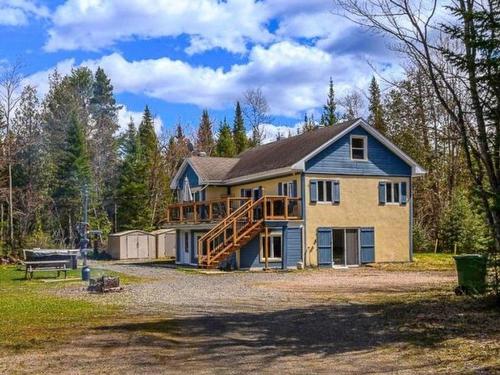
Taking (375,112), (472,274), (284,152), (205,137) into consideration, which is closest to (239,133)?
(205,137)

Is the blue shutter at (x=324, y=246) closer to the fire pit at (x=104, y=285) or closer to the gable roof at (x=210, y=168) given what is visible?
the gable roof at (x=210, y=168)

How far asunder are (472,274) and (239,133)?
53726 mm

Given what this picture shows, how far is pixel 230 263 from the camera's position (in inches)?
1127

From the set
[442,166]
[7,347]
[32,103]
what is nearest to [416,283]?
[7,347]

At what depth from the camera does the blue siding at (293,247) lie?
28953 mm

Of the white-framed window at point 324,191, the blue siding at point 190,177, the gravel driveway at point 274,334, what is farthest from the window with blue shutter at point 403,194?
the gravel driveway at point 274,334

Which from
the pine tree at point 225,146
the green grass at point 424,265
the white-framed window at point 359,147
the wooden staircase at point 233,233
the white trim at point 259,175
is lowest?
the green grass at point 424,265

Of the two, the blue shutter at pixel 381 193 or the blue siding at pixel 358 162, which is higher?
the blue siding at pixel 358 162

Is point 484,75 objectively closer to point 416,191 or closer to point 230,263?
point 230,263

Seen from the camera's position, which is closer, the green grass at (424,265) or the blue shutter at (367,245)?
the green grass at (424,265)

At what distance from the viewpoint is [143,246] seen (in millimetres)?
42938

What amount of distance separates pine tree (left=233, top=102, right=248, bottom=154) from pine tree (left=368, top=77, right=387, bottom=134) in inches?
535

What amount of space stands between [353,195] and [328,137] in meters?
3.16

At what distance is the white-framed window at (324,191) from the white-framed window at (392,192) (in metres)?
3.45
